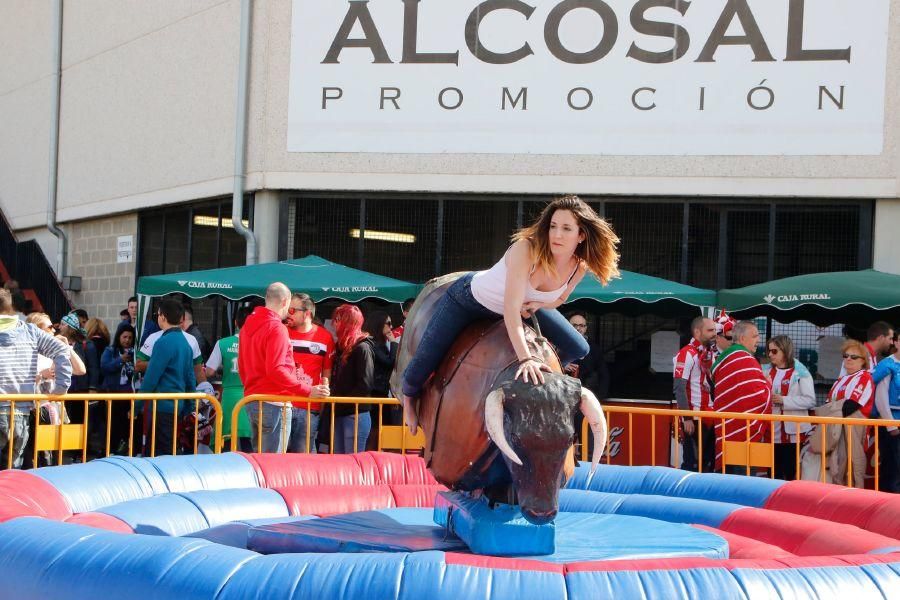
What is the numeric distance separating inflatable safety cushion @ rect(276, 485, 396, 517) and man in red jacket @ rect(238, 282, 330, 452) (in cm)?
140

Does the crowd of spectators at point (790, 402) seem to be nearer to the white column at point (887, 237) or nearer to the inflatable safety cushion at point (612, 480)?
the inflatable safety cushion at point (612, 480)

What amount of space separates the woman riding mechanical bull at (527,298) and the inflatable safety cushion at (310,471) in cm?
196

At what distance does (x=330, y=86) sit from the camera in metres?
15.0

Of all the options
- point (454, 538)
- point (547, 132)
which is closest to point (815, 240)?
point (547, 132)

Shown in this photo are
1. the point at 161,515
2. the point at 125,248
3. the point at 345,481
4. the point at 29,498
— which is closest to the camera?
the point at 29,498

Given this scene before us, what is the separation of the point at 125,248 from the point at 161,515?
12.9 metres

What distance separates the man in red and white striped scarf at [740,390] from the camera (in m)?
9.18

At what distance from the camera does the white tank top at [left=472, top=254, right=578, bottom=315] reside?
5038 millimetres

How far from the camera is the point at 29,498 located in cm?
543

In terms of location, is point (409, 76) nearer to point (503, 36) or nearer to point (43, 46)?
point (503, 36)

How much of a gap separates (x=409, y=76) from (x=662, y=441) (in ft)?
20.8

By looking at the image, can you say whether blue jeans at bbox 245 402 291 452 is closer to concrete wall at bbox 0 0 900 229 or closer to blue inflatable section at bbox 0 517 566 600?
blue inflatable section at bbox 0 517 566 600

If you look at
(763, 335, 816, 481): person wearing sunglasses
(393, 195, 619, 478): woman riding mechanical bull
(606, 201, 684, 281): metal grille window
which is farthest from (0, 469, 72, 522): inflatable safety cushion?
(606, 201, 684, 281): metal grille window

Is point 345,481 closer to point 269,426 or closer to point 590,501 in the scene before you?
point 269,426
